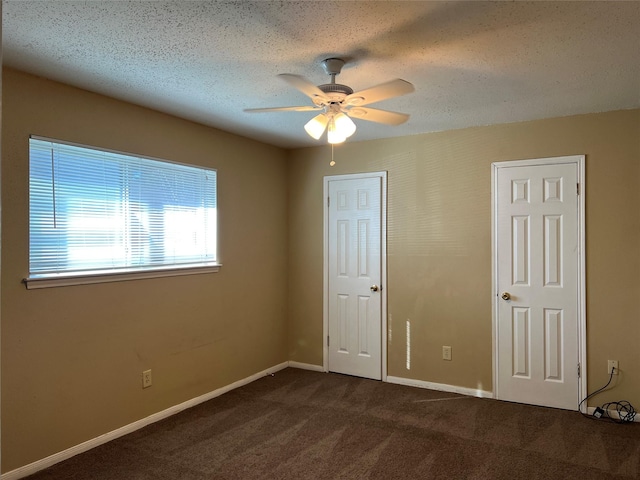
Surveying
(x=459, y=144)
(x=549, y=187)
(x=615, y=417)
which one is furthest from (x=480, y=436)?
(x=459, y=144)

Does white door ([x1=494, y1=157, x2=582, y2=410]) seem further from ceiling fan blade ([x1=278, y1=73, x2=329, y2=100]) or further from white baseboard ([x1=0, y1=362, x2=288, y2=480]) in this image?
white baseboard ([x1=0, y1=362, x2=288, y2=480])

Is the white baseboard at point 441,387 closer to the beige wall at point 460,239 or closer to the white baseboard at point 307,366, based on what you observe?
the beige wall at point 460,239

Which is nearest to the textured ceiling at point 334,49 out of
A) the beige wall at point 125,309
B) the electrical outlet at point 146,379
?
the beige wall at point 125,309

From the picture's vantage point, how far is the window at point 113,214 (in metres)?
2.82

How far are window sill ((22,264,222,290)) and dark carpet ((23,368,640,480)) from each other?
112 cm

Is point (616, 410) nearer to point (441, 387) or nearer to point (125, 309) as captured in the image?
point (441, 387)

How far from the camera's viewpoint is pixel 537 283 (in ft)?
12.5

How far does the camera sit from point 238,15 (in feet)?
6.70

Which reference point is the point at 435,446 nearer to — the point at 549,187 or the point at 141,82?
the point at 549,187

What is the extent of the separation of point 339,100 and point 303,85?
326 millimetres

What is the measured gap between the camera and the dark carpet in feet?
9.10

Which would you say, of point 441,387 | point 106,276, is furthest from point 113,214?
point 441,387

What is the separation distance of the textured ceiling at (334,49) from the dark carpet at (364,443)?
7.87 ft

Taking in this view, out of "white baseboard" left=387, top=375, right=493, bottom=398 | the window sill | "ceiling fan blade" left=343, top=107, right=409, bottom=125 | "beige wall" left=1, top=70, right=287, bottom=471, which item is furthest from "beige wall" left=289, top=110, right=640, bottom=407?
"ceiling fan blade" left=343, top=107, right=409, bottom=125
